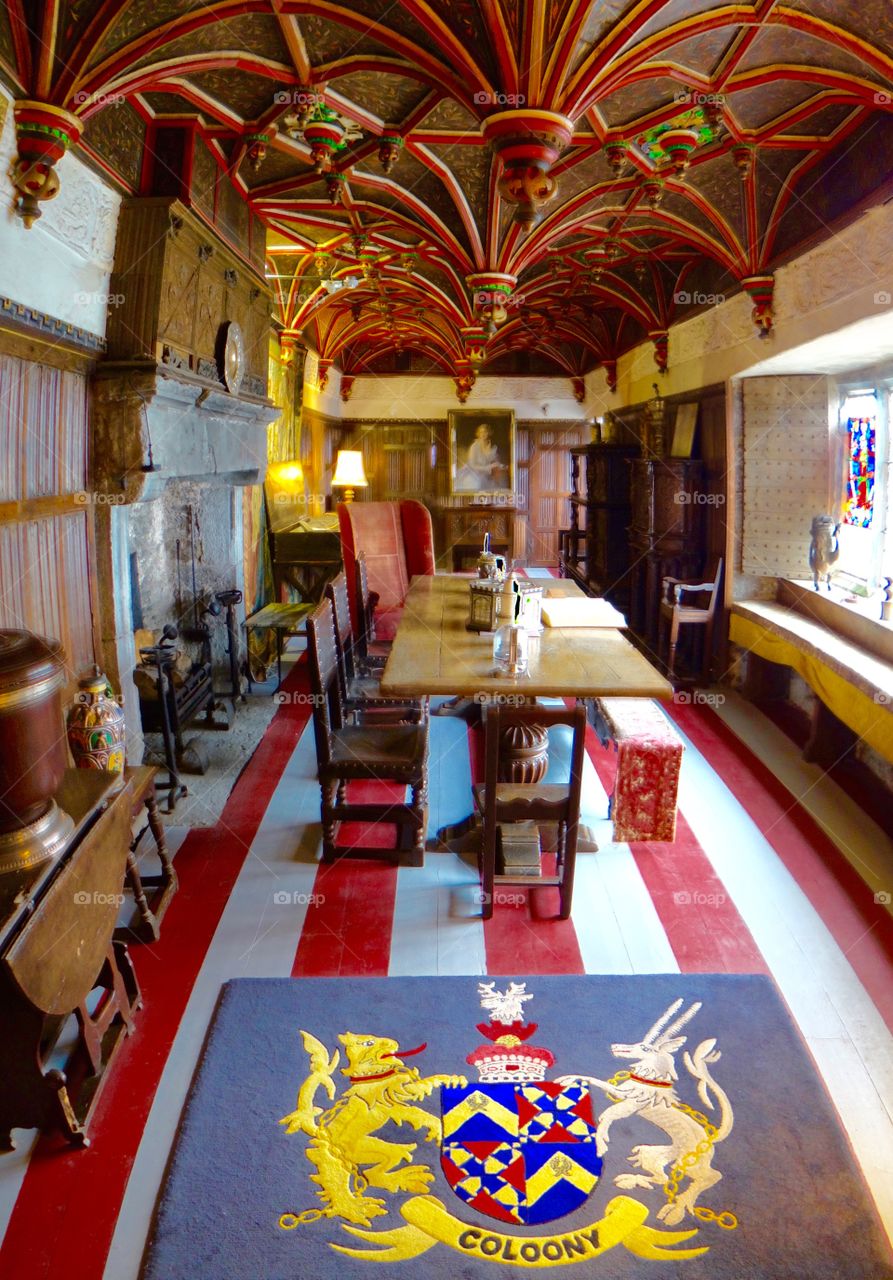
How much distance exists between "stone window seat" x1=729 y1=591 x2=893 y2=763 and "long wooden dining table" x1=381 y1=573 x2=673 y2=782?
1331mm

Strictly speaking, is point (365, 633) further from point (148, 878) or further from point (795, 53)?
point (795, 53)

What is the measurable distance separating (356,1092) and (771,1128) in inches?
48.7

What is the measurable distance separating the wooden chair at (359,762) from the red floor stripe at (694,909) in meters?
1.13

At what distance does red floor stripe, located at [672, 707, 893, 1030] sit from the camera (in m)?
3.20

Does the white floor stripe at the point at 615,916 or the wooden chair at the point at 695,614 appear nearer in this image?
the white floor stripe at the point at 615,916

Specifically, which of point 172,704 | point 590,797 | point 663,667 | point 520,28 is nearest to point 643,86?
point 520,28

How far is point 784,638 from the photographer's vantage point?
5.62 meters

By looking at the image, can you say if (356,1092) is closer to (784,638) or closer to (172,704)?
(172,704)

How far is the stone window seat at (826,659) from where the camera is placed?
4.17m

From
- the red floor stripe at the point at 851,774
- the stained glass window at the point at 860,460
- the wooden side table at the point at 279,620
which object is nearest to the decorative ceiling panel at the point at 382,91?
the wooden side table at the point at 279,620

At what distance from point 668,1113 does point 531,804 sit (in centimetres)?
128

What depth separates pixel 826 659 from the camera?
4.84 m

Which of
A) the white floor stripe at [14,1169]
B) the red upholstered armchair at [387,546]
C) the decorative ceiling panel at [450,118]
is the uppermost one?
the decorative ceiling panel at [450,118]

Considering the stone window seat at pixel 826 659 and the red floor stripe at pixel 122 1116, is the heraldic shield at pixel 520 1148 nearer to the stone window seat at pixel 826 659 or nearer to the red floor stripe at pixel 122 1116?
the red floor stripe at pixel 122 1116
